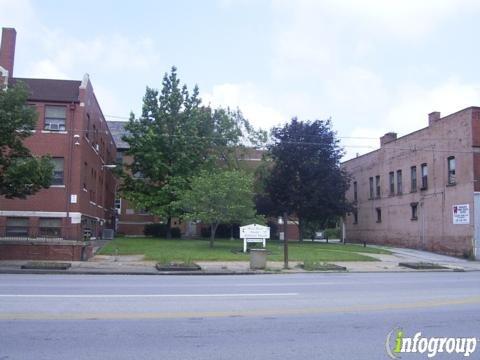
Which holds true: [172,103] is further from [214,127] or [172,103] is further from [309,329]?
[309,329]

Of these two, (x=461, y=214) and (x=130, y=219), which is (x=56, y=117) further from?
(x=130, y=219)

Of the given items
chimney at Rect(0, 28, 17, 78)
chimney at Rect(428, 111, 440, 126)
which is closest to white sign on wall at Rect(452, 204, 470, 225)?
chimney at Rect(428, 111, 440, 126)

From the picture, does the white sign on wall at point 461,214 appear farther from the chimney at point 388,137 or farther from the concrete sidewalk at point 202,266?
the chimney at point 388,137

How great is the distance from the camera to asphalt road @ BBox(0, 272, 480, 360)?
713 centimetres

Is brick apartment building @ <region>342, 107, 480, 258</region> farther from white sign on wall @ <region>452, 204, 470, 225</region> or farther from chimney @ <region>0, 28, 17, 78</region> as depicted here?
chimney @ <region>0, 28, 17, 78</region>

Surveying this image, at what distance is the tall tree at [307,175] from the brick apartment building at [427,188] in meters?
3.63

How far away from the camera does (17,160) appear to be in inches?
942

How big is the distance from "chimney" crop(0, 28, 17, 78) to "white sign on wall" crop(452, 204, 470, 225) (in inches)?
1175

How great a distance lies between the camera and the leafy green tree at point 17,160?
74.7 feet

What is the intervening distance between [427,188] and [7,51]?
1178 inches

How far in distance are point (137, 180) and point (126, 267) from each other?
74.0 feet

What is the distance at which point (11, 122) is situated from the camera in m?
22.8

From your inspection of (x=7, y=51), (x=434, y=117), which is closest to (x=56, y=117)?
(x=7, y=51)

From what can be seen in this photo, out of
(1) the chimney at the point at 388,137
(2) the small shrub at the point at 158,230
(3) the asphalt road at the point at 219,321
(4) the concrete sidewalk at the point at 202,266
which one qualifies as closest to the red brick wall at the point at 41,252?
(4) the concrete sidewalk at the point at 202,266
